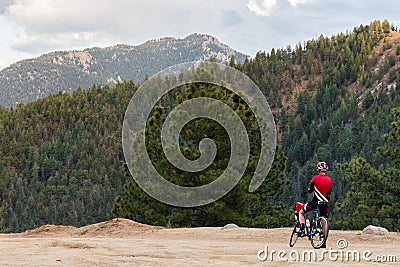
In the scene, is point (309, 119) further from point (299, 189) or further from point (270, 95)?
point (299, 189)

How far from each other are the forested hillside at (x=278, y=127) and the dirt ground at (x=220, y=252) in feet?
166

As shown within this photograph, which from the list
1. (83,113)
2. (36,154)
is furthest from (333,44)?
(36,154)

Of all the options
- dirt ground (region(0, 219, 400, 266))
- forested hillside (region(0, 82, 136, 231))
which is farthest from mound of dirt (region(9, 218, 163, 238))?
forested hillside (region(0, 82, 136, 231))

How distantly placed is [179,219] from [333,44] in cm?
16511

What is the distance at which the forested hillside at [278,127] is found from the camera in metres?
104

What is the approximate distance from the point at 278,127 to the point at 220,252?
138 metres

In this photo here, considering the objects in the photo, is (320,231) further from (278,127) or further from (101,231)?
(278,127)

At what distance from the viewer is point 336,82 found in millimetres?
162750

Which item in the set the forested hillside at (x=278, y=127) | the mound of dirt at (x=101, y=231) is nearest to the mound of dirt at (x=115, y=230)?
the mound of dirt at (x=101, y=231)

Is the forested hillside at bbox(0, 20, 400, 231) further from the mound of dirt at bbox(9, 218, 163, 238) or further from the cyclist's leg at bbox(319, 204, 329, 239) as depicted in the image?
the cyclist's leg at bbox(319, 204, 329, 239)

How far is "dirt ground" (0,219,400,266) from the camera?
8.86m

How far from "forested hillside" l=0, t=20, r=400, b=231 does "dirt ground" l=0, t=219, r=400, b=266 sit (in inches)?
1996

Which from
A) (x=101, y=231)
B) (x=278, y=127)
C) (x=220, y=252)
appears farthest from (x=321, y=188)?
(x=278, y=127)

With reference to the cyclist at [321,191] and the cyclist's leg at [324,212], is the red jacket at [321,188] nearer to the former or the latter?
the cyclist at [321,191]
